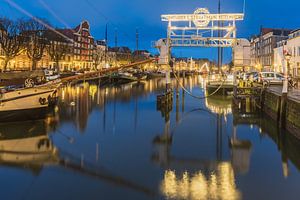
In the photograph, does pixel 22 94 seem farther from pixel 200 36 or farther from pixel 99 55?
pixel 99 55

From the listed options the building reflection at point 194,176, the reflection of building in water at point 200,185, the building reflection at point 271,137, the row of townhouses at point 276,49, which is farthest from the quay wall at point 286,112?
the row of townhouses at point 276,49

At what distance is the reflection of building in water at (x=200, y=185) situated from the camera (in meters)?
11.7

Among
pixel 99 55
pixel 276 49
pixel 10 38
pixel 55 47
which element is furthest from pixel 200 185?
pixel 99 55

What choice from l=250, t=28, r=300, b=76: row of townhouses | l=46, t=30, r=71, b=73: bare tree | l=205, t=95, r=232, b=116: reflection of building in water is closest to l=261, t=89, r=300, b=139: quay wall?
l=205, t=95, r=232, b=116: reflection of building in water

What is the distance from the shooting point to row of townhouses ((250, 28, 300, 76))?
64562 millimetres

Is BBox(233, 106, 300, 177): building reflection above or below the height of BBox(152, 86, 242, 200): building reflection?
above

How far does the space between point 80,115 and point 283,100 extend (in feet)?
49.6

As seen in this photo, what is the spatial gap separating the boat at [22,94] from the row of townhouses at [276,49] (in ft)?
144

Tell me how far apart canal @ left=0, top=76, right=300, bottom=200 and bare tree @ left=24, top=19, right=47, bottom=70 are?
43.9 metres

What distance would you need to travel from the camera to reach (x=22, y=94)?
25.2 meters

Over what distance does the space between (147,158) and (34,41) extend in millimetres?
57855

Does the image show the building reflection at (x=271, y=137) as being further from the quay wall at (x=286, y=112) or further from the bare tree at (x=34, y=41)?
the bare tree at (x=34, y=41)

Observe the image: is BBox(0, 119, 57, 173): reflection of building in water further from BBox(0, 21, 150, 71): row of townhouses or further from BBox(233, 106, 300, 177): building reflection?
BBox(0, 21, 150, 71): row of townhouses

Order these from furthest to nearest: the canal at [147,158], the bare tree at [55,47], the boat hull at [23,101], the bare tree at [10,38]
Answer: the bare tree at [55,47] < the bare tree at [10,38] < the boat hull at [23,101] < the canal at [147,158]
